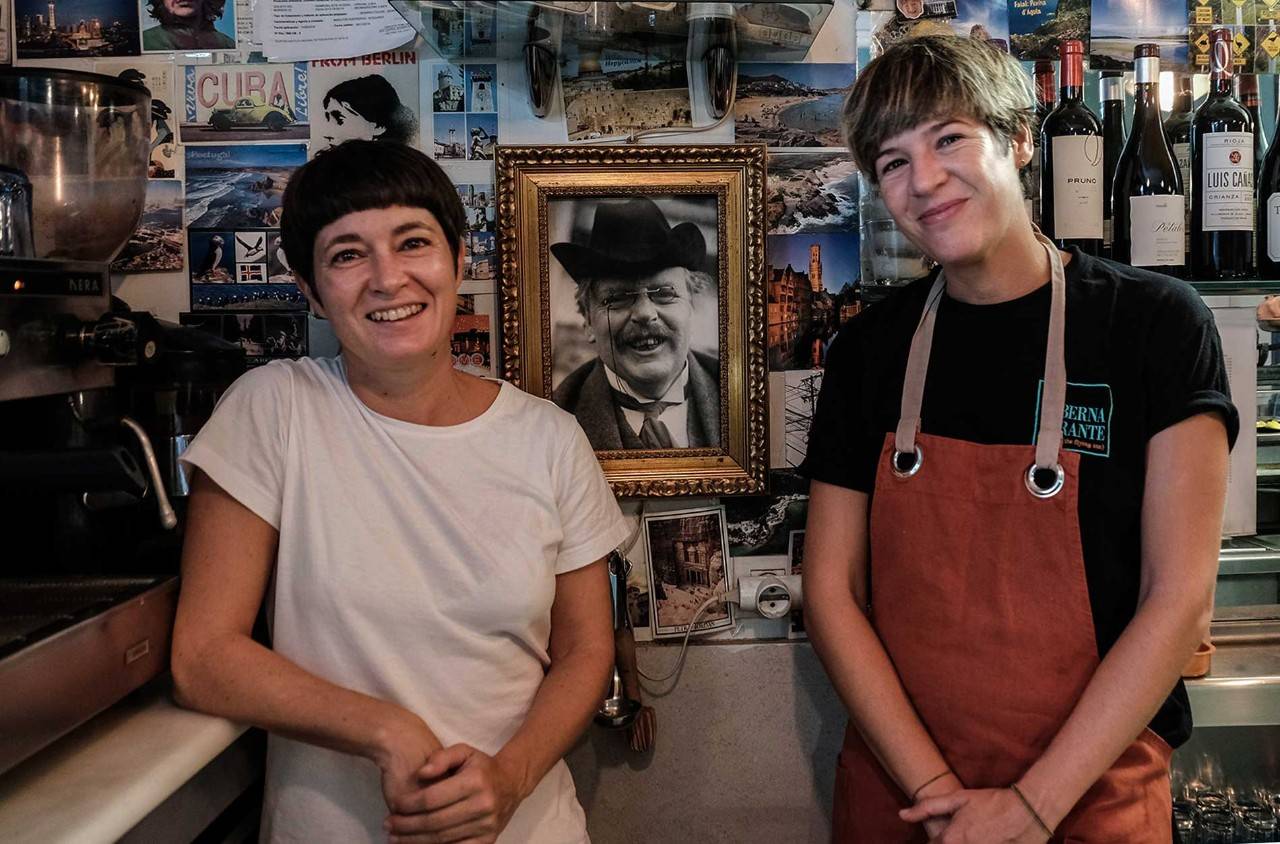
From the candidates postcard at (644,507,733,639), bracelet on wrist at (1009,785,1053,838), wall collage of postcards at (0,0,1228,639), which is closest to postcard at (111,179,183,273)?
wall collage of postcards at (0,0,1228,639)

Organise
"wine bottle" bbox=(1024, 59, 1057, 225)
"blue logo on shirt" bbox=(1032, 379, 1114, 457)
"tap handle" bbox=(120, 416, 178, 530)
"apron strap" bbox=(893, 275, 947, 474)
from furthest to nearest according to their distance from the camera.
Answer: "wine bottle" bbox=(1024, 59, 1057, 225) < "apron strap" bbox=(893, 275, 947, 474) < "blue logo on shirt" bbox=(1032, 379, 1114, 457) < "tap handle" bbox=(120, 416, 178, 530)

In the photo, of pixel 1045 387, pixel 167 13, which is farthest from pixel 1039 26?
pixel 167 13

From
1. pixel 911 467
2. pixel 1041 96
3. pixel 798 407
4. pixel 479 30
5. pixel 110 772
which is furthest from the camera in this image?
pixel 798 407

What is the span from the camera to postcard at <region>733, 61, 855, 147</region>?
5.82ft

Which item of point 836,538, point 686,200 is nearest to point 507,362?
point 686,200

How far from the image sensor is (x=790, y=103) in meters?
1.78

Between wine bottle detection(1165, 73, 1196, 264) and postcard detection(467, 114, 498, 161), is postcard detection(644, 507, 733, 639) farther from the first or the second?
wine bottle detection(1165, 73, 1196, 264)

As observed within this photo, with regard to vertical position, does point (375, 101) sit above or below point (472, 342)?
above

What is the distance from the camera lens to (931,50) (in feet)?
4.35

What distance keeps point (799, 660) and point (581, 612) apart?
549mm

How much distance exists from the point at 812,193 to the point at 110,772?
4.30 feet

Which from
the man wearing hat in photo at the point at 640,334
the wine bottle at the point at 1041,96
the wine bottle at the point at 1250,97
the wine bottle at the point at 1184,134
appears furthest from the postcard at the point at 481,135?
the wine bottle at the point at 1250,97

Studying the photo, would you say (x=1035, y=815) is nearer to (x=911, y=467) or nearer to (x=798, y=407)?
(x=911, y=467)

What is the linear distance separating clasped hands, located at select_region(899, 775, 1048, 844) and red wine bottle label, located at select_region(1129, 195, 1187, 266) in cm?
86
